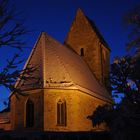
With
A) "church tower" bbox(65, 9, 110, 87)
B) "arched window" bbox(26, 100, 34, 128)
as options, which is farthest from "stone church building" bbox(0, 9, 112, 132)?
"church tower" bbox(65, 9, 110, 87)

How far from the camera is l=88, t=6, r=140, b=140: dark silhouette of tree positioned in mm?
15844

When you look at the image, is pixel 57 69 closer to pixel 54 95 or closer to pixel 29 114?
pixel 54 95

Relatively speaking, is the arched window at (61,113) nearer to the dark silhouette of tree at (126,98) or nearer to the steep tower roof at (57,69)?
the steep tower roof at (57,69)

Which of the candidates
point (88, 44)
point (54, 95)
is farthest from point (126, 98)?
point (88, 44)

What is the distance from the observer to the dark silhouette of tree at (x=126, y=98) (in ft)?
52.0

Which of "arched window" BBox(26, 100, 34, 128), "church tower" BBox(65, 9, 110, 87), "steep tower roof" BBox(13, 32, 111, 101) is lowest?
"arched window" BBox(26, 100, 34, 128)

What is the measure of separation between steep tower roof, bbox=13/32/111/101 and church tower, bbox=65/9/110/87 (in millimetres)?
2533

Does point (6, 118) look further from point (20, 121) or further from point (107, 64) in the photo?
point (107, 64)

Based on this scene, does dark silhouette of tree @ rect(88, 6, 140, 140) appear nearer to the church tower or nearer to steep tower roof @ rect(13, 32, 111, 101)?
steep tower roof @ rect(13, 32, 111, 101)

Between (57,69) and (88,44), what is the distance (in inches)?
337

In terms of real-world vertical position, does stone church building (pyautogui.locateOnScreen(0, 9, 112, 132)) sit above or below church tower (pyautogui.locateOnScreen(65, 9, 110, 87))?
below

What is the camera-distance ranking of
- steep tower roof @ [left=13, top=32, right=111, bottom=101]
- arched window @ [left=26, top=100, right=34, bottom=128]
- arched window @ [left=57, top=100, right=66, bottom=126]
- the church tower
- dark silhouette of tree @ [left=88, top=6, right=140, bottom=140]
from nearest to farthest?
1. dark silhouette of tree @ [left=88, top=6, right=140, bottom=140]
2. arched window @ [left=57, top=100, right=66, bottom=126]
3. arched window @ [left=26, top=100, right=34, bottom=128]
4. steep tower roof @ [left=13, top=32, right=111, bottom=101]
5. the church tower

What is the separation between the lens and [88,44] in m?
32.2

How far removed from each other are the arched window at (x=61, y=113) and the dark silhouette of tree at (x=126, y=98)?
5.17m
